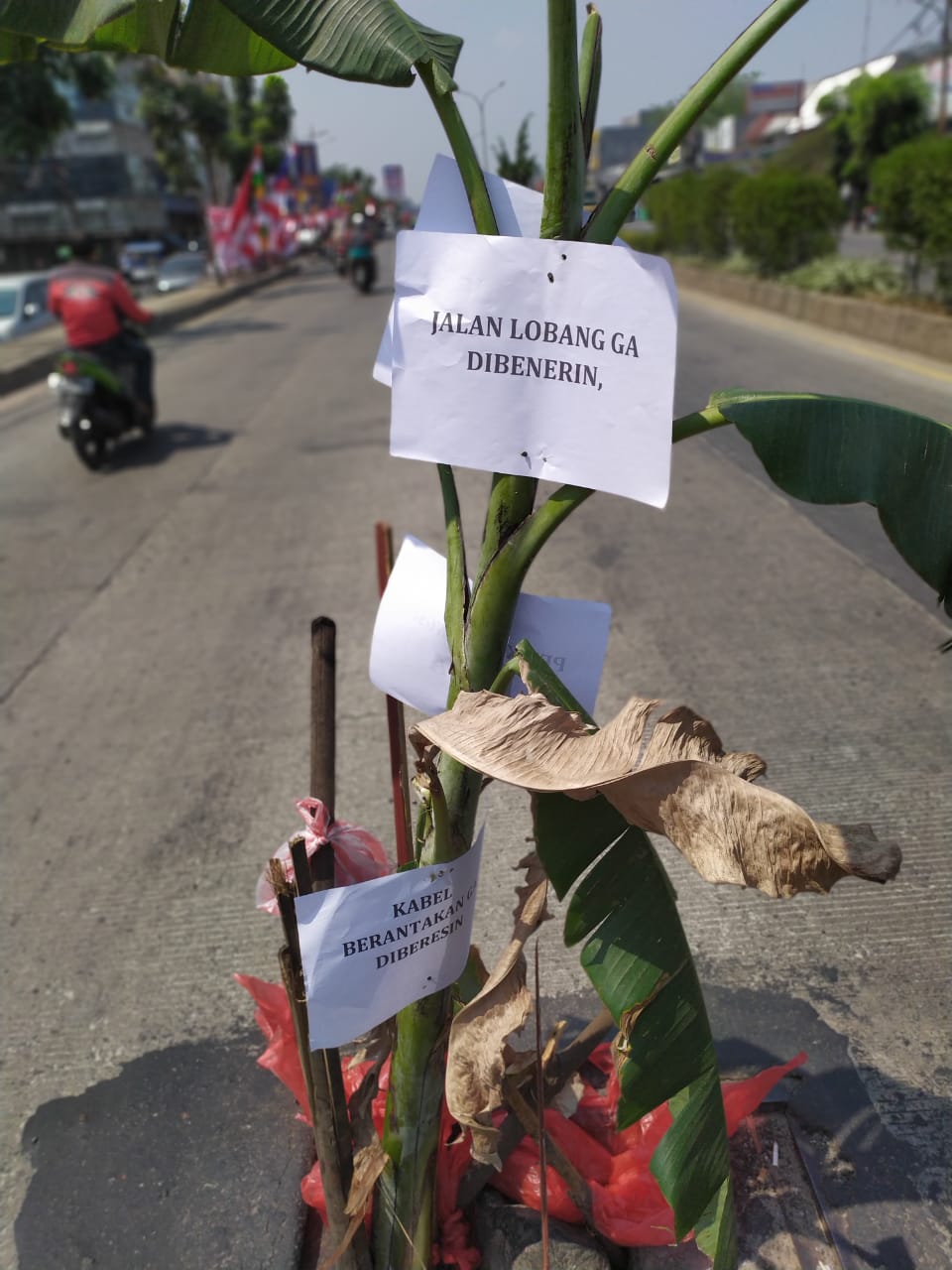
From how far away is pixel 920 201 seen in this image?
475 inches

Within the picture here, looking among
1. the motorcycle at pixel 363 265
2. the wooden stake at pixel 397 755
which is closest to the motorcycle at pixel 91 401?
the wooden stake at pixel 397 755

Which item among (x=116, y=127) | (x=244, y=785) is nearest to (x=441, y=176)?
(x=244, y=785)

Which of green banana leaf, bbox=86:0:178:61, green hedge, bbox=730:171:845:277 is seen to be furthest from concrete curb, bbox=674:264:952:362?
green banana leaf, bbox=86:0:178:61

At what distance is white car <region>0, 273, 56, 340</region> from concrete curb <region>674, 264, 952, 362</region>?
1098cm

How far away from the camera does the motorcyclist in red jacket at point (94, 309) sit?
894cm

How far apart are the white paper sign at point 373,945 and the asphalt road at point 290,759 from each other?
85 cm

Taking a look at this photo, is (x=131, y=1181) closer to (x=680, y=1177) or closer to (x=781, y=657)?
(x=680, y=1177)

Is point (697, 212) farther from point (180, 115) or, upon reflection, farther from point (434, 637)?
point (434, 637)

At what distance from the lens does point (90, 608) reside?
5922mm

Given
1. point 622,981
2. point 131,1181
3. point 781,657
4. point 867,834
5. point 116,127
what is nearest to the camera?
point 867,834

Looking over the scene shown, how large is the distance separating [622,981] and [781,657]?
3387mm

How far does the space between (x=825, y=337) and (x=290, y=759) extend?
36.8 feet

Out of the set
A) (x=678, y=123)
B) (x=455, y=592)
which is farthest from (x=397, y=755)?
(x=678, y=123)

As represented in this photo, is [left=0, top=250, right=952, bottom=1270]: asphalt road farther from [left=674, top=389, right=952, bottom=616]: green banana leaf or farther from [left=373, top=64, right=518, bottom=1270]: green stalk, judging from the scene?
[left=674, top=389, right=952, bottom=616]: green banana leaf
